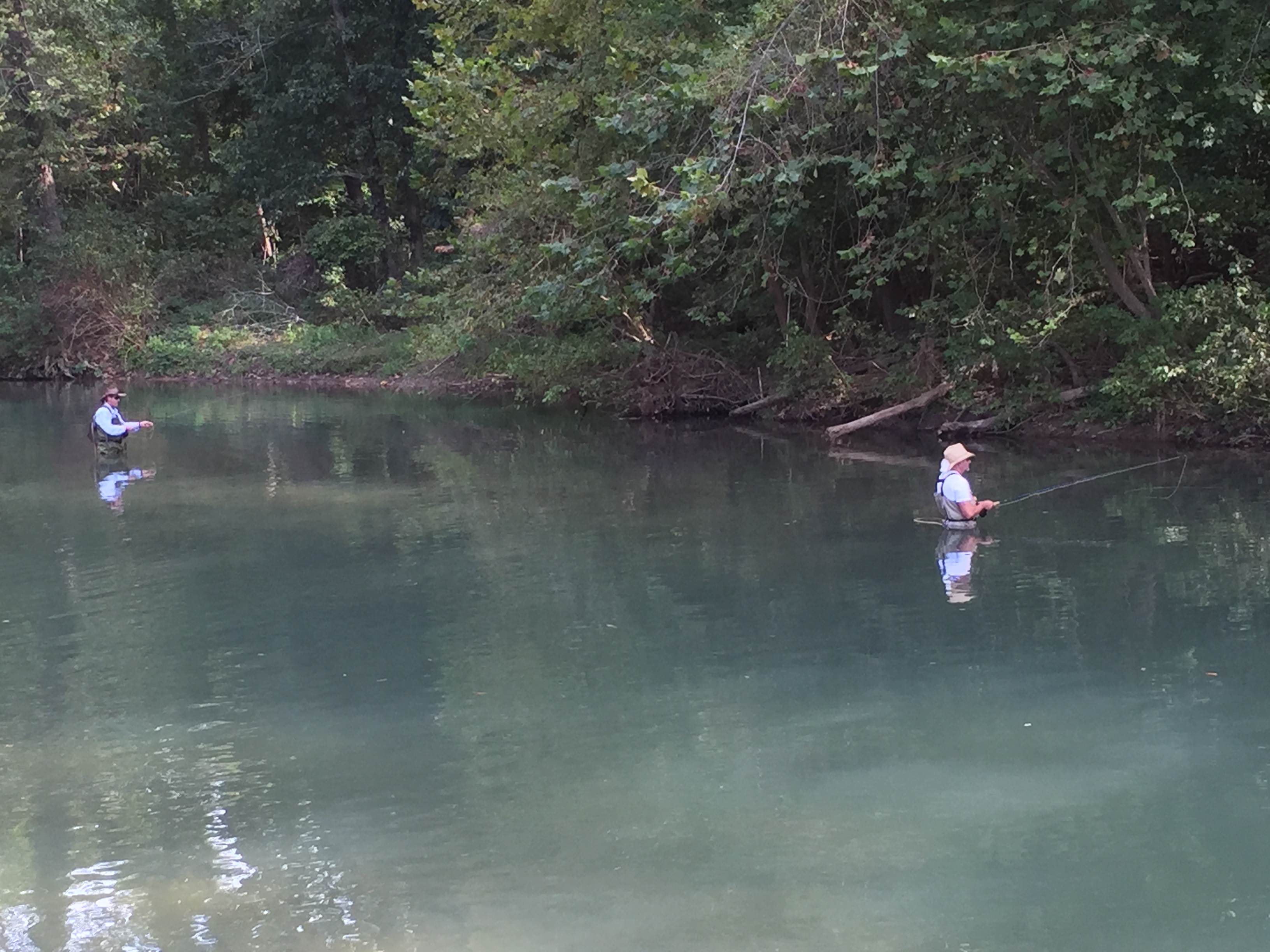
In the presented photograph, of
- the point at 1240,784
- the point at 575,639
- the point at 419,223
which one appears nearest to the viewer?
the point at 1240,784

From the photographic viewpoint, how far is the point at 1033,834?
609cm

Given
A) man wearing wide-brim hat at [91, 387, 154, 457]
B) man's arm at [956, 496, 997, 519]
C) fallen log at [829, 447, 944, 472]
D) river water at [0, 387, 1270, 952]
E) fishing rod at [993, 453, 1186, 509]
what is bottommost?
river water at [0, 387, 1270, 952]

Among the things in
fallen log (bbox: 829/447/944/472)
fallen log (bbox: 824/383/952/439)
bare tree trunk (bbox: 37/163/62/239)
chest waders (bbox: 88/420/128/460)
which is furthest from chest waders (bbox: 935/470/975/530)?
bare tree trunk (bbox: 37/163/62/239)

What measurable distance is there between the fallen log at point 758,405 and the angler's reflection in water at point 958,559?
9.79m

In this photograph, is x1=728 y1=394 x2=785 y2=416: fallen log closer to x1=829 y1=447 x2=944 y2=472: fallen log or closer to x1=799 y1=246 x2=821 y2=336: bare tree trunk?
x1=799 y1=246 x2=821 y2=336: bare tree trunk

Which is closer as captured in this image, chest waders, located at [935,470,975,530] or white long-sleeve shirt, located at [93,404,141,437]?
chest waders, located at [935,470,975,530]

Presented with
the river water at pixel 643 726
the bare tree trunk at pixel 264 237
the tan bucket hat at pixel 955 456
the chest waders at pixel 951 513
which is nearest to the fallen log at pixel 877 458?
the river water at pixel 643 726

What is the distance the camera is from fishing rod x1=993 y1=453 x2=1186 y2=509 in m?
14.2

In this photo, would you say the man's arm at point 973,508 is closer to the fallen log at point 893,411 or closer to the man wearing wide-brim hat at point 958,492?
the man wearing wide-brim hat at point 958,492

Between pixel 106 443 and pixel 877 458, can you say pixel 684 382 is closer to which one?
pixel 877 458

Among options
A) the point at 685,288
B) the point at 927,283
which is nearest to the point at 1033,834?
the point at 927,283

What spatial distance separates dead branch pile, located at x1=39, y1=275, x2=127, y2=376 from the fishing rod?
2784 centimetres

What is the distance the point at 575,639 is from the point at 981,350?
11.0 metres

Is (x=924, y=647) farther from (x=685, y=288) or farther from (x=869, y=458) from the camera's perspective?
(x=685, y=288)
